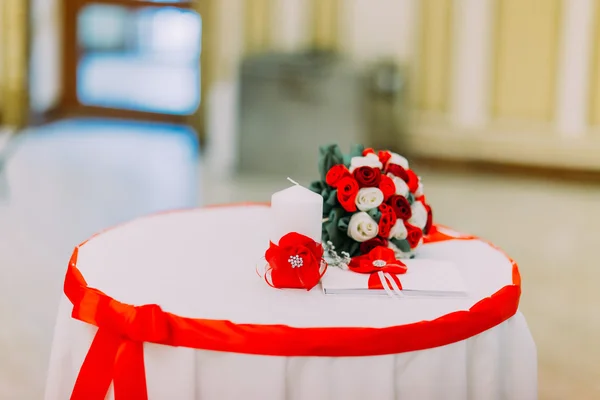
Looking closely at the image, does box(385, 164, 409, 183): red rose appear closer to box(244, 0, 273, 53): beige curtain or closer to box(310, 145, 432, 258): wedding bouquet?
box(310, 145, 432, 258): wedding bouquet

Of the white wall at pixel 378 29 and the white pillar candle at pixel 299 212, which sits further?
the white wall at pixel 378 29

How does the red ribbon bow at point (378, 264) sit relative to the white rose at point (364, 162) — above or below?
below

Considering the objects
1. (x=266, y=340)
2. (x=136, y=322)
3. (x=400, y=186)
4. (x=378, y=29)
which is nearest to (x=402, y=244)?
(x=400, y=186)

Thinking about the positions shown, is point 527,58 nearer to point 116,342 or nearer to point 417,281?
point 417,281

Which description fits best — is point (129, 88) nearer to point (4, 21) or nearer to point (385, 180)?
point (4, 21)

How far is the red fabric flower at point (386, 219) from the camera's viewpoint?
67.2 inches

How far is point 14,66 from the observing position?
21.4 ft

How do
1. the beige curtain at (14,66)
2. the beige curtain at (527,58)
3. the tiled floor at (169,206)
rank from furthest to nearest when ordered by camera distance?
1. the beige curtain at (14,66)
2. the beige curtain at (527,58)
3. the tiled floor at (169,206)

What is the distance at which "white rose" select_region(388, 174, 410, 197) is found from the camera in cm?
176

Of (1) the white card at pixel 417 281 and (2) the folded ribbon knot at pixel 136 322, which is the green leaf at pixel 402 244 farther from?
(2) the folded ribbon knot at pixel 136 322

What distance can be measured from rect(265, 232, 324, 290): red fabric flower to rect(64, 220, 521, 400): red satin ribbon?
0.63 ft

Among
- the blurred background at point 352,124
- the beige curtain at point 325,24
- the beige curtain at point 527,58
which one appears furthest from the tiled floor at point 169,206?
the beige curtain at point 325,24

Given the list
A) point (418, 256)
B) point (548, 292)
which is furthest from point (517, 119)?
point (418, 256)

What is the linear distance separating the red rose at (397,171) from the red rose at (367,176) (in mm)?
62
